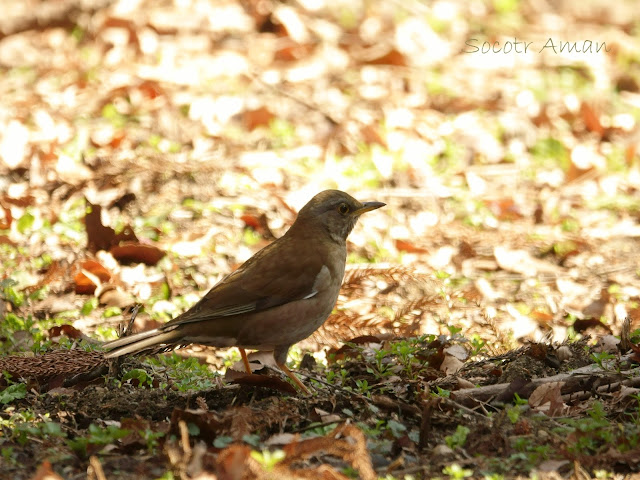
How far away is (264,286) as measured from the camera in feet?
18.3

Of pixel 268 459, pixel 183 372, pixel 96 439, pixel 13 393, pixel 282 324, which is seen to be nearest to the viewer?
pixel 268 459

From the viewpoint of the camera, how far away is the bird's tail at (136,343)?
488 cm

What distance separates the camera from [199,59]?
1141 centimetres

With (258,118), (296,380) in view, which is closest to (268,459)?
(296,380)

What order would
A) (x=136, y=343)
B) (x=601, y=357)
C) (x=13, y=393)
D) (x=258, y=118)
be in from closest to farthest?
1. (x=13, y=393)
2. (x=601, y=357)
3. (x=136, y=343)
4. (x=258, y=118)

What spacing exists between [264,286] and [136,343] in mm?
965

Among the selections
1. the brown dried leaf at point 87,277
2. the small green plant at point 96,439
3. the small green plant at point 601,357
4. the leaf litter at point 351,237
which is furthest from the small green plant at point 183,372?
the small green plant at point 601,357

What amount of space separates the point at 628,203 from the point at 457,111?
2605mm

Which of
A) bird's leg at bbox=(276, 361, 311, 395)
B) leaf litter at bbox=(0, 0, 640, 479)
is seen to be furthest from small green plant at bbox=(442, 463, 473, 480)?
bird's leg at bbox=(276, 361, 311, 395)

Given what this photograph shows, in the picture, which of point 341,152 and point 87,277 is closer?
point 87,277

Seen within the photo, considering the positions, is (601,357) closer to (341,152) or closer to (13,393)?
(13,393)

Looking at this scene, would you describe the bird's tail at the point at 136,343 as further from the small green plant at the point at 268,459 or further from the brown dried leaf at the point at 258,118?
the brown dried leaf at the point at 258,118

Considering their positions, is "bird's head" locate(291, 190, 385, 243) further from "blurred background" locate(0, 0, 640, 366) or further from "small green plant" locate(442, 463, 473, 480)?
"small green plant" locate(442, 463, 473, 480)

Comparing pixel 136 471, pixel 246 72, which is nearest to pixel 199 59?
pixel 246 72
